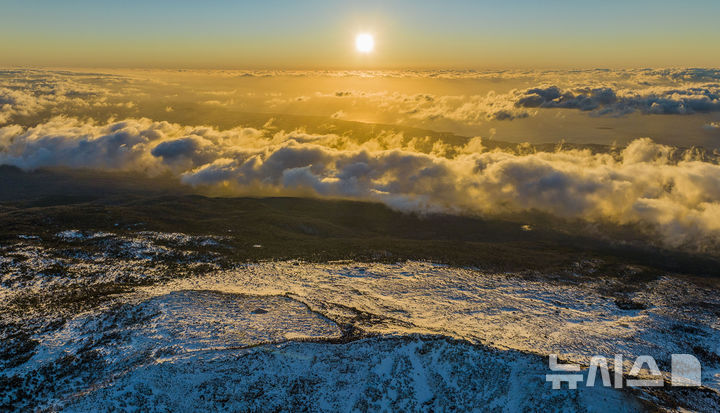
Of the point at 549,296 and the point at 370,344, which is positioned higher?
the point at 370,344

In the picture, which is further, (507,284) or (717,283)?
(717,283)

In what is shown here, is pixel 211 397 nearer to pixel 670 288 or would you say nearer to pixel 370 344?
pixel 370 344

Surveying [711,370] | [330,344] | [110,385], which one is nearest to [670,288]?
[711,370]

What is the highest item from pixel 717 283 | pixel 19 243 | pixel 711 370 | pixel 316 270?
pixel 19 243

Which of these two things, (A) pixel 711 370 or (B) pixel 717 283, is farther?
(B) pixel 717 283

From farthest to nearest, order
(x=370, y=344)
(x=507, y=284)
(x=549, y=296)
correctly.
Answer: (x=507, y=284) → (x=549, y=296) → (x=370, y=344)

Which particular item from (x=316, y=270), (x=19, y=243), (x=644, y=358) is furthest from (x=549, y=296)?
(x=19, y=243)

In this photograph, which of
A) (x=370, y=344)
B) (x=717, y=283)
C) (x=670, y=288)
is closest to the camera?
(x=370, y=344)

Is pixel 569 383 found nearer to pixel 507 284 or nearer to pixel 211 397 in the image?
pixel 211 397

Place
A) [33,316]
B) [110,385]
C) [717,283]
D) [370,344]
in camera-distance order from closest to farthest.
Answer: [110,385], [370,344], [33,316], [717,283]
